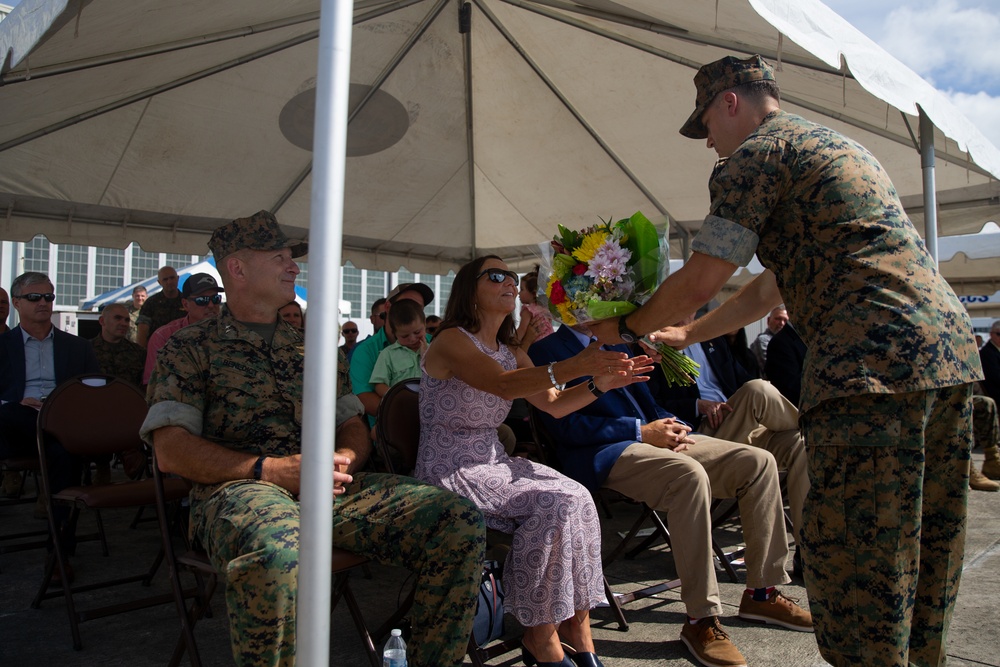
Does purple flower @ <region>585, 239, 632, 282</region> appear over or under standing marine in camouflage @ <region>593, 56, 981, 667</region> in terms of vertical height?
over

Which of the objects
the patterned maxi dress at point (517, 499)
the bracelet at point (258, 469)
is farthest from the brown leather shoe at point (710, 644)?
the bracelet at point (258, 469)

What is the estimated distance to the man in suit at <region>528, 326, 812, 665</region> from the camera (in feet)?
10.0

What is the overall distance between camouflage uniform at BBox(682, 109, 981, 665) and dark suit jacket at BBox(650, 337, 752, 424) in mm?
2288

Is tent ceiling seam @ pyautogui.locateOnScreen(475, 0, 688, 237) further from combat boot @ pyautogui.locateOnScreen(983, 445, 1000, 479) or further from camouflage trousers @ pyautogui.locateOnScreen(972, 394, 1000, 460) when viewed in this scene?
combat boot @ pyautogui.locateOnScreen(983, 445, 1000, 479)

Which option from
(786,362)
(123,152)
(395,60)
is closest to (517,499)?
(786,362)

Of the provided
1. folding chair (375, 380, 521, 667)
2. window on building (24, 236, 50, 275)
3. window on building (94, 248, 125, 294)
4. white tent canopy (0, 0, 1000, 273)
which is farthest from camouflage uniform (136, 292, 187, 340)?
window on building (94, 248, 125, 294)

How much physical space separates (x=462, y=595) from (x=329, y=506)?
2.92ft

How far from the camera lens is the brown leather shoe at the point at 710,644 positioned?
113 inches

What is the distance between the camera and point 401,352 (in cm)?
527

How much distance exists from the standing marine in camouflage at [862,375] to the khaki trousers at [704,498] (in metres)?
1.07

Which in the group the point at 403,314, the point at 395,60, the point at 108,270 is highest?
the point at 108,270

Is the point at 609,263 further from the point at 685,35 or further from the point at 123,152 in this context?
the point at 123,152

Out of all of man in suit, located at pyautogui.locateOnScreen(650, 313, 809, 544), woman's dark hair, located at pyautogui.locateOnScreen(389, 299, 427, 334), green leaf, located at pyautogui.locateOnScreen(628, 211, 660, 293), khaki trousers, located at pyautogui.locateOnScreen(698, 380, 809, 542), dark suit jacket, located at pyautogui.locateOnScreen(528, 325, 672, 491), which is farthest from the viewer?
woman's dark hair, located at pyautogui.locateOnScreen(389, 299, 427, 334)

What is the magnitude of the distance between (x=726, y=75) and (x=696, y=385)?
2.58 metres
